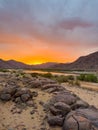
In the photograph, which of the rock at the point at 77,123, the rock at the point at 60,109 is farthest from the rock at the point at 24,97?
the rock at the point at 77,123

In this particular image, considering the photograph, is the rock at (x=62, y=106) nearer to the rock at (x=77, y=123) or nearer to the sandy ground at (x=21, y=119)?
the sandy ground at (x=21, y=119)

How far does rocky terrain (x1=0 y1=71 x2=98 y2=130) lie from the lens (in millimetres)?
9633

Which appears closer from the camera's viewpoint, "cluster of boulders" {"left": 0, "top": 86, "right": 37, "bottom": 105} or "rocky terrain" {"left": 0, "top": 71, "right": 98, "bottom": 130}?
"rocky terrain" {"left": 0, "top": 71, "right": 98, "bottom": 130}

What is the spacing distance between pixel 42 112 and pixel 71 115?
235cm

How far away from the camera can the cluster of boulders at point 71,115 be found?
9219 millimetres

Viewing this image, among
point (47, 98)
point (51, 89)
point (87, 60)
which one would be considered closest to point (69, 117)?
point (47, 98)

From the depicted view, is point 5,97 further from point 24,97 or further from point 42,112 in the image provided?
point 42,112

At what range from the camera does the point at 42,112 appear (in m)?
11.9

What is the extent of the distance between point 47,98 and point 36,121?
2.96 meters

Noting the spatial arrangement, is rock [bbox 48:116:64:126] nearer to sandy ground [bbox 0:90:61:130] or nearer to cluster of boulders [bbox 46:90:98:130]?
cluster of boulders [bbox 46:90:98:130]

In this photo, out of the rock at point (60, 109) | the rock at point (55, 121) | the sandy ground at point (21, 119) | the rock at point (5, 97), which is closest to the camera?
the rock at point (55, 121)

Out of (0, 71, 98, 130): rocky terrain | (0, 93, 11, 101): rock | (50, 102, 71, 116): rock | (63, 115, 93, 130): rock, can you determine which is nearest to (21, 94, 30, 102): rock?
(0, 71, 98, 130): rocky terrain

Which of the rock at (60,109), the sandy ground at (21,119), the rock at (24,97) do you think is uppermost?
the rock at (24,97)

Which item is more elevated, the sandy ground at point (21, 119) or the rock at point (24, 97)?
the rock at point (24, 97)
